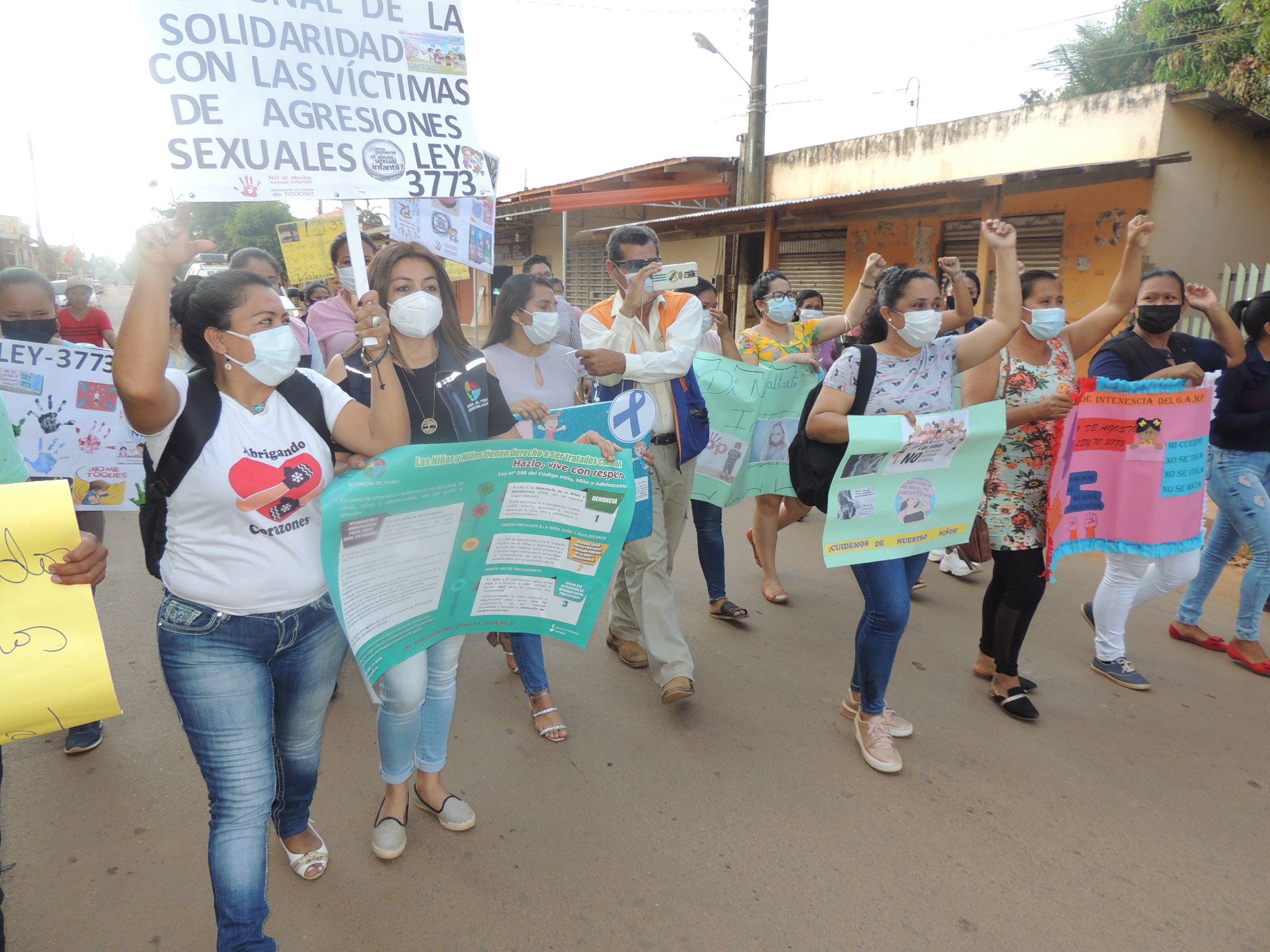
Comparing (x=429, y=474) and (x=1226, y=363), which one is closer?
(x=429, y=474)

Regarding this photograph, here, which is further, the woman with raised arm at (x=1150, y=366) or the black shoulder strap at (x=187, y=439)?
the woman with raised arm at (x=1150, y=366)

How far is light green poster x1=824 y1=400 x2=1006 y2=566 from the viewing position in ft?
9.80

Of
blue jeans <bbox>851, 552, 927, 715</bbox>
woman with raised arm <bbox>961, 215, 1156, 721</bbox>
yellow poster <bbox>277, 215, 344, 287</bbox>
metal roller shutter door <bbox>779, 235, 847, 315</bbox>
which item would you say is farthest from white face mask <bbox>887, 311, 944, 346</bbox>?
metal roller shutter door <bbox>779, 235, 847, 315</bbox>

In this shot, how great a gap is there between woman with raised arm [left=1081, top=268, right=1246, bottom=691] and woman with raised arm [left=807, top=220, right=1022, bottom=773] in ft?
3.22

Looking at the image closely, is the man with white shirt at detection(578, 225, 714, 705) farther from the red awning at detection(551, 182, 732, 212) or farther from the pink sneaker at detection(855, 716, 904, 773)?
the red awning at detection(551, 182, 732, 212)

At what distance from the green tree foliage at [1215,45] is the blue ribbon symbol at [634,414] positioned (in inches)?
486

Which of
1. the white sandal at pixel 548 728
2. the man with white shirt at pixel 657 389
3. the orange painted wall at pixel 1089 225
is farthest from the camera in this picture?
the orange painted wall at pixel 1089 225

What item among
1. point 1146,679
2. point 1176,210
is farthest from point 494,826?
point 1176,210

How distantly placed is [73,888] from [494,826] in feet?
4.10

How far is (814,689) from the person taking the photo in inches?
146

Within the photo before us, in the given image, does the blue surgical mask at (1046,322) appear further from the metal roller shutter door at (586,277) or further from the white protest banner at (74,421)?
the metal roller shutter door at (586,277)

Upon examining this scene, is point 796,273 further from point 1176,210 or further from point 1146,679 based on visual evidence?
point 1146,679

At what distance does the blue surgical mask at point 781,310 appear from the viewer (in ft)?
15.6

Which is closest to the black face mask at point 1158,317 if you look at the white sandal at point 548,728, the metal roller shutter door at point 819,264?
the white sandal at point 548,728
